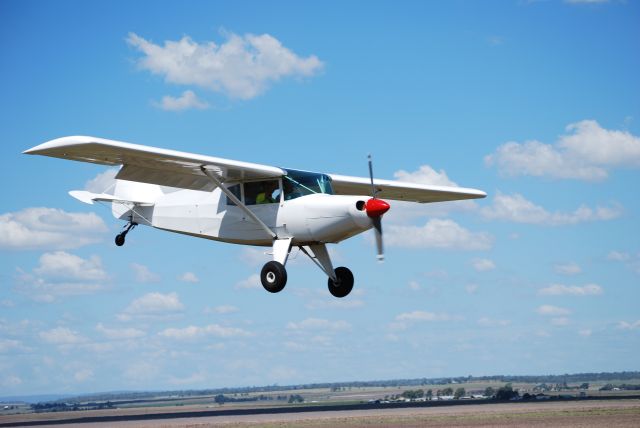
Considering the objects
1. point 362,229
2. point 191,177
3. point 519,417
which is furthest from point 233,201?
point 519,417

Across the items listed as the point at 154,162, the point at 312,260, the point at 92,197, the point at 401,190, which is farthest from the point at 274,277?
the point at 92,197

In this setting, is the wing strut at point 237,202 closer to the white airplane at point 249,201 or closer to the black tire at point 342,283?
the white airplane at point 249,201

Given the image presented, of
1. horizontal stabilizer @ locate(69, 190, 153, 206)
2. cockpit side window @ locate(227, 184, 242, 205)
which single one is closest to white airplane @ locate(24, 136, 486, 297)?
Answer: cockpit side window @ locate(227, 184, 242, 205)

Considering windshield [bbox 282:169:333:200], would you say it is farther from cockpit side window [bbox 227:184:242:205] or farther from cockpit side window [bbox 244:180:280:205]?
cockpit side window [bbox 227:184:242:205]

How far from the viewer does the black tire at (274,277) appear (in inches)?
1054

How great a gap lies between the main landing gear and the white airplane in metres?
0.03

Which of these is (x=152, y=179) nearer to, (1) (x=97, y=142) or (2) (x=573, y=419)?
(1) (x=97, y=142)

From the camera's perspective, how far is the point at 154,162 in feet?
89.2

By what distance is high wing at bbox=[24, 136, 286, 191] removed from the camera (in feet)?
81.5

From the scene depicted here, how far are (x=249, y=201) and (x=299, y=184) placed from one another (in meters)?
1.71

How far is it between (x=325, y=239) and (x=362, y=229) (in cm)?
127

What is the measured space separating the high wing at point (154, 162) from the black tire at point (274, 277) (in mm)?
2732

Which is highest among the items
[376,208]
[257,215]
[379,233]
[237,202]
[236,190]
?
[236,190]

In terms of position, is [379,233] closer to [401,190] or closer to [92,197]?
[401,190]
